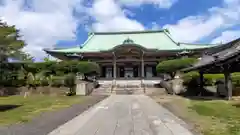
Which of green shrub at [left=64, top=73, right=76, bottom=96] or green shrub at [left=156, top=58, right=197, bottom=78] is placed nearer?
green shrub at [left=64, top=73, right=76, bottom=96]

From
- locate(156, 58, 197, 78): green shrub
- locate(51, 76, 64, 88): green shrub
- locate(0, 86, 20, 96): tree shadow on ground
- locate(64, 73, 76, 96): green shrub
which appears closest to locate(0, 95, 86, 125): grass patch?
locate(64, 73, 76, 96): green shrub

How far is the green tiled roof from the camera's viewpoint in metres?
37.8

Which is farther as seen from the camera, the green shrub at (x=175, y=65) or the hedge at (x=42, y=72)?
the hedge at (x=42, y=72)

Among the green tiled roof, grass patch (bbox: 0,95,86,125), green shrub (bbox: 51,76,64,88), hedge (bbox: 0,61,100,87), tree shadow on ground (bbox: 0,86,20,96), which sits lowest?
grass patch (bbox: 0,95,86,125)

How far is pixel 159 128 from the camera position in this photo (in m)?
7.47

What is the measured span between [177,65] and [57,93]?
515 inches

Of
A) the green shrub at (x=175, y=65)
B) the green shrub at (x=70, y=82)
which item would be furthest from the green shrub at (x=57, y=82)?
the green shrub at (x=175, y=65)

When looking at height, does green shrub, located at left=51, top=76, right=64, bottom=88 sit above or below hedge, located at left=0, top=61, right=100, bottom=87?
below

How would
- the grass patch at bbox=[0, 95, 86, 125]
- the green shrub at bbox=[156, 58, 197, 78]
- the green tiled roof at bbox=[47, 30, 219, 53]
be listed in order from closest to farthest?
the grass patch at bbox=[0, 95, 86, 125], the green shrub at bbox=[156, 58, 197, 78], the green tiled roof at bbox=[47, 30, 219, 53]

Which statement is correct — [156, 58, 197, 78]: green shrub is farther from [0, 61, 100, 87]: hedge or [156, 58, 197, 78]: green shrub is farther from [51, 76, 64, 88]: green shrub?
[51, 76, 64, 88]: green shrub

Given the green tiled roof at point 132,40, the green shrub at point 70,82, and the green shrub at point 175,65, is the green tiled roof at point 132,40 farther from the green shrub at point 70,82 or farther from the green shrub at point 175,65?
the green shrub at point 70,82

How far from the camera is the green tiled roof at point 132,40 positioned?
37.8 meters

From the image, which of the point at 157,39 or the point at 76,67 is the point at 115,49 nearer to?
the point at 76,67

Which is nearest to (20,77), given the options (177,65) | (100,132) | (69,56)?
(69,56)
